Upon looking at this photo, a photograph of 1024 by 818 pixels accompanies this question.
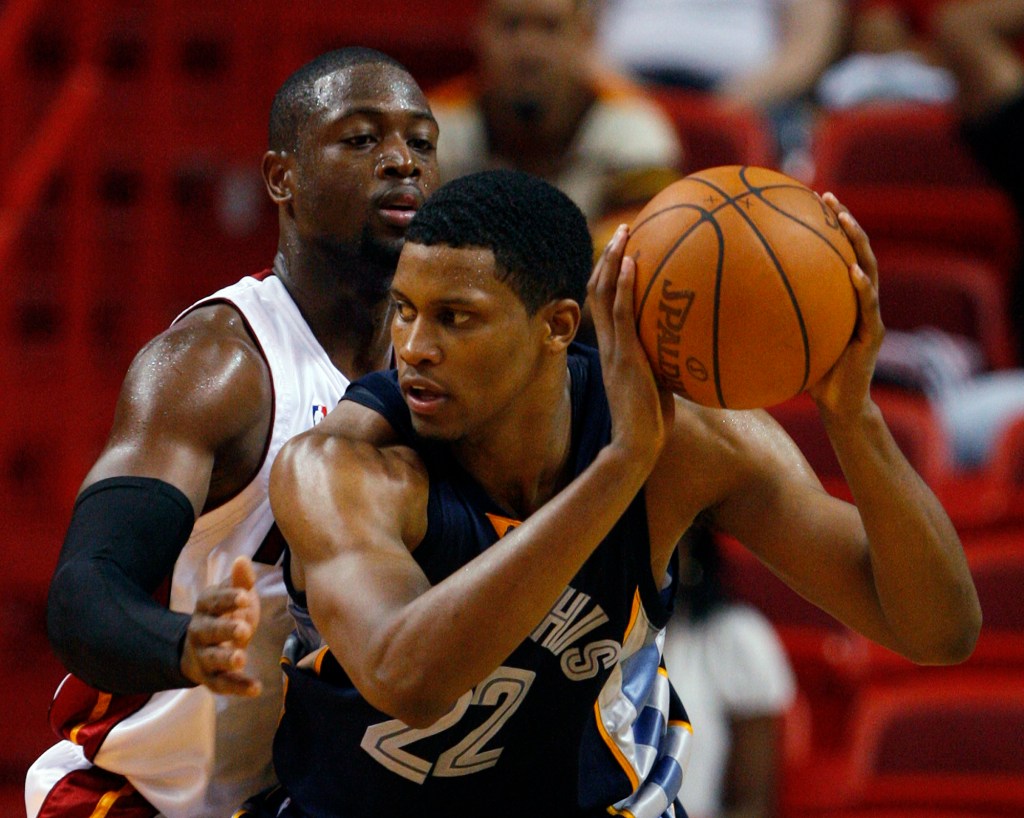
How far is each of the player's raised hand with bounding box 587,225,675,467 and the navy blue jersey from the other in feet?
1.01

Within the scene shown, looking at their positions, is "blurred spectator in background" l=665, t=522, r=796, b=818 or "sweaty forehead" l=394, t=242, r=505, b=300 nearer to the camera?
"sweaty forehead" l=394, t=242, r=505, b=300

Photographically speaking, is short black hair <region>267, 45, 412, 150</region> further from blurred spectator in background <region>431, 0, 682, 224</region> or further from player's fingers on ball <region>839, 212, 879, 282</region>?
blurred spectator in background <region>431, 0, 682, 224</region>

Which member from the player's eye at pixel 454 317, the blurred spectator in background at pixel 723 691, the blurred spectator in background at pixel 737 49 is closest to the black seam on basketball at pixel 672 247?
the player's eye at pixel 454 317

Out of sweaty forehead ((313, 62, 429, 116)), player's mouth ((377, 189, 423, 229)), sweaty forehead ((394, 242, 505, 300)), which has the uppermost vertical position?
sweaty forehead ((313, 62, 429, 116))

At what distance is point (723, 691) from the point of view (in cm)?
495

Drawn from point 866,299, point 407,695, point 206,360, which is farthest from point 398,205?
point 407,695

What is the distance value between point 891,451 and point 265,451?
1.08 meters

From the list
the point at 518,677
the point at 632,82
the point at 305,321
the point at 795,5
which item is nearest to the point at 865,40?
the point at 795,5

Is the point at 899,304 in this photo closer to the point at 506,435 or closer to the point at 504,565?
the point at 506,435

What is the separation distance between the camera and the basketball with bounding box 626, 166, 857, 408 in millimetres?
2352

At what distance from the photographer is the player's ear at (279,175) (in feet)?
10.5

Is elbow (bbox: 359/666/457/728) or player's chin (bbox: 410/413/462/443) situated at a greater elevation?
player's chin (bbox: 410/413/462/443)

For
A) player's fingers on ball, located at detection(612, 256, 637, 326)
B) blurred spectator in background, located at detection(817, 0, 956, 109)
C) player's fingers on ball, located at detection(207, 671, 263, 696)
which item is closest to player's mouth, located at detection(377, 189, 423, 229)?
player's fingers on ball, located at detection(612, 256, 637, 326)

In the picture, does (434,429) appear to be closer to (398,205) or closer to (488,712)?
(488,712)
